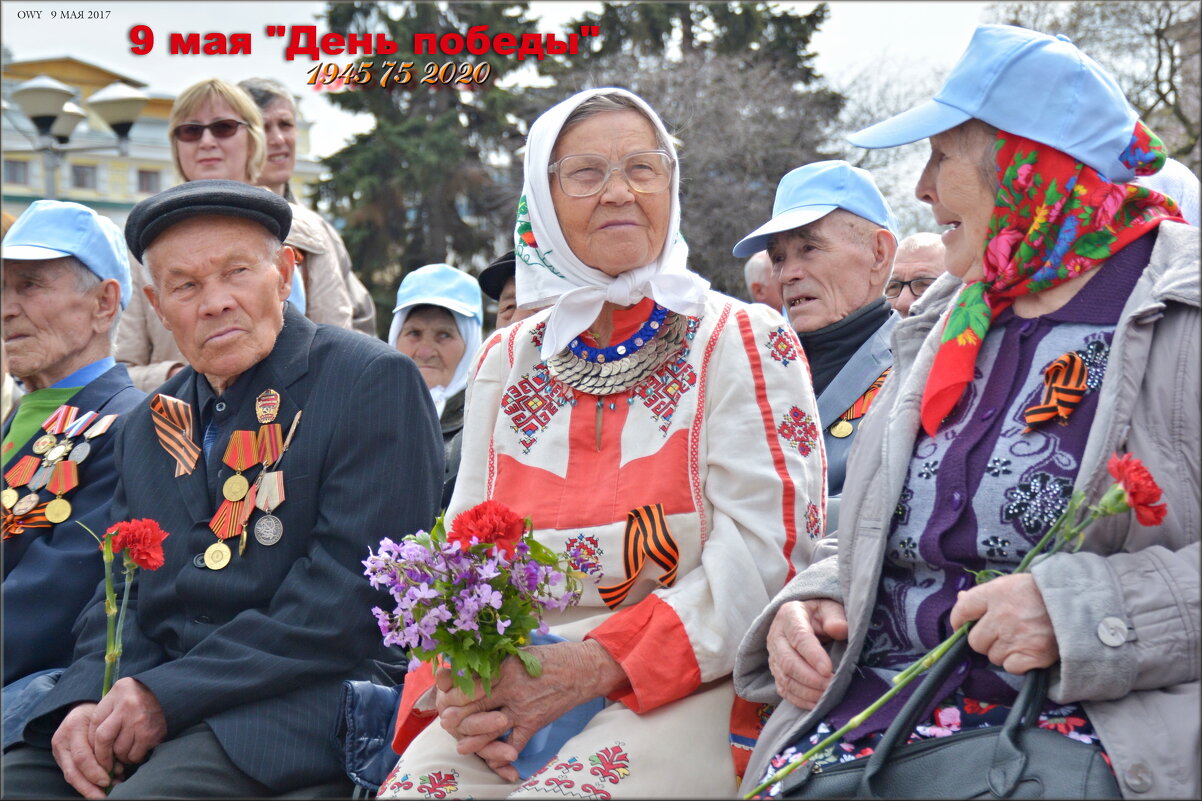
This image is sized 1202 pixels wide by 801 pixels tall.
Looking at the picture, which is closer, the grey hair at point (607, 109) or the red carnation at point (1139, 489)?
the red carnation at point (1139, 489)

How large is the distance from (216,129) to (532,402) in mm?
3020

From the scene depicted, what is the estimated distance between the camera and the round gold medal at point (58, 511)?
13.0ft

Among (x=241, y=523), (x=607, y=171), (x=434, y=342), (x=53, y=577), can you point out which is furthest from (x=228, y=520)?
(x=434, y=342)

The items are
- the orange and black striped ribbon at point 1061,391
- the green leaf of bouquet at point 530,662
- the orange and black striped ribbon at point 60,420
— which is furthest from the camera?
the orange and black striped ribbon at point 60,420

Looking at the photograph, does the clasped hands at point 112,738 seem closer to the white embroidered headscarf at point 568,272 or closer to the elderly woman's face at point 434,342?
the white embroidered headscarf at point 568,272

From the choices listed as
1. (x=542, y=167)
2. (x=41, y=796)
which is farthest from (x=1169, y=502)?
(x=41, y=796)

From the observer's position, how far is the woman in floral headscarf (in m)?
2.28

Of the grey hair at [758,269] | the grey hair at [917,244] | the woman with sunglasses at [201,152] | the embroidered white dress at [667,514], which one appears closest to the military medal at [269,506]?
the embroidered white dress at [667,514]

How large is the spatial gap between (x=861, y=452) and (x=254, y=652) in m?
1.66

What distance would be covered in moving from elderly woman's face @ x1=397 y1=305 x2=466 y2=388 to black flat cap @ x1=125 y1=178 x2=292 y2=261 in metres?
2.53

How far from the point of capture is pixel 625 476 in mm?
3133

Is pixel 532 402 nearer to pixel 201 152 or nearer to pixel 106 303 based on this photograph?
pixel 106 303

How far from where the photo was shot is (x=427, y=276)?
247 inches

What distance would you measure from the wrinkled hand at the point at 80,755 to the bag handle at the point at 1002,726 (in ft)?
6.51
